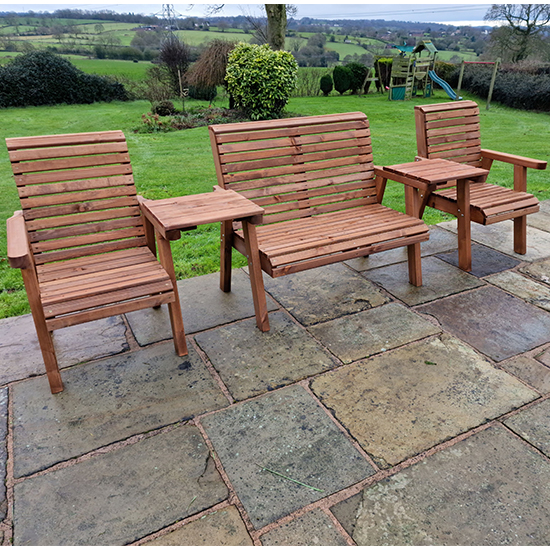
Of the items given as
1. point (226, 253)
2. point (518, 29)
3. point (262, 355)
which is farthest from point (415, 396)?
point (518, 29)

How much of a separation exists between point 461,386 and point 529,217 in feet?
10.5

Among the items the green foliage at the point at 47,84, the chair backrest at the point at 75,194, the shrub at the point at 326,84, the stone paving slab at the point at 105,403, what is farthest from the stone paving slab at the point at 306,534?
the shrub at the point at 326,84

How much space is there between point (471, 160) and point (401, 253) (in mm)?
1180

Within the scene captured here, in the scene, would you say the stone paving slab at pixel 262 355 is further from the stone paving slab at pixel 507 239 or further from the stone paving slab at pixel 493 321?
the stone paving slab at pixel 507 239

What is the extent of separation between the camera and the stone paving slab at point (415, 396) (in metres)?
2.31

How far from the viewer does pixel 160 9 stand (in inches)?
690

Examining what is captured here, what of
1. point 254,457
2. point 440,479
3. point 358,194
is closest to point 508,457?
point 440,479

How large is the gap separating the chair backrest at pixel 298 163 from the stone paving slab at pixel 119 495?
76.3 inches

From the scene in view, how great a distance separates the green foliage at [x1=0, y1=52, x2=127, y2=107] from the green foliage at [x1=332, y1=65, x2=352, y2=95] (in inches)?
297

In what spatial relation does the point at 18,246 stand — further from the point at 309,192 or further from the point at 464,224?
the point at 464,224

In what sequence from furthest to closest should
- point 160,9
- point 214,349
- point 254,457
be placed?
point 160,9, point 214,349, point 254,457

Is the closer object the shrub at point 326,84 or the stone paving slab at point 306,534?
the stone paving slab at point 306,534

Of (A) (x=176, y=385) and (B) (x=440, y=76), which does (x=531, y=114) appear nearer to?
(B) (x=440, y=76)

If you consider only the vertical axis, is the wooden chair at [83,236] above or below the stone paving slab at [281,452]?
above
